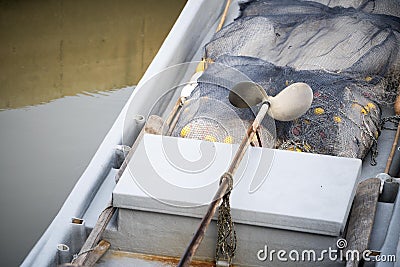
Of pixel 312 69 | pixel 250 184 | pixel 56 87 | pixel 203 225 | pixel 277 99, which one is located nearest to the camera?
pixel 203 225

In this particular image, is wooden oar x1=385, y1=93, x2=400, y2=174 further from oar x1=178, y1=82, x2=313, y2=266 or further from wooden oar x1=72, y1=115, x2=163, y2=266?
wooden oar x1=72, y1=115, x2=163, y2=266

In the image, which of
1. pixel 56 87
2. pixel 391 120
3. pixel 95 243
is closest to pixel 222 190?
pixel 95 243

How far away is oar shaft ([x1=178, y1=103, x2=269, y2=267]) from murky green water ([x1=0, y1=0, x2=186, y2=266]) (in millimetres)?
1247

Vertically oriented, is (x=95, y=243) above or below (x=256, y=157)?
below

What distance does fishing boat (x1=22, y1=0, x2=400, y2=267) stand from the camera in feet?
9.48

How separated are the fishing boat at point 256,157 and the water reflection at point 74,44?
1.33m

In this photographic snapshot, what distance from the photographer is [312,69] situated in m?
3.69

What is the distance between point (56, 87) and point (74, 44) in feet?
1.63

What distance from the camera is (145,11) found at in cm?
600

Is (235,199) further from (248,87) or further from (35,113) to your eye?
(35,113)

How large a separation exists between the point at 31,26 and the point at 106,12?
51cm

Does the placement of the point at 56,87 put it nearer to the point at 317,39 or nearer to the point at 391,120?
the point at 317,39

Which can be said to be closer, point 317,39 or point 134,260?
point 134,260

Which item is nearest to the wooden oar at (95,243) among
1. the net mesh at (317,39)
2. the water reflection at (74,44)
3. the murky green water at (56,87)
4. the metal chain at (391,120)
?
the murky green water at (56,87)
